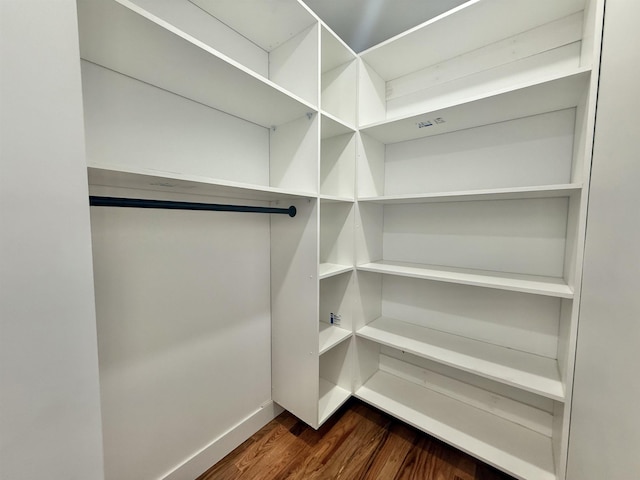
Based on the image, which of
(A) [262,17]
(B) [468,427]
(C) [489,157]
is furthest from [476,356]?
(A) [262,17]

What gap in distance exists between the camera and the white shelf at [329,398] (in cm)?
140

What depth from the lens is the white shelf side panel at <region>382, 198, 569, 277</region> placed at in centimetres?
124

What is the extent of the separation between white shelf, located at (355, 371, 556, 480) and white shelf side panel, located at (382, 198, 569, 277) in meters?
0.84

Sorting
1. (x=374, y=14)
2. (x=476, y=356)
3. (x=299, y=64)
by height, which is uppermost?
(x=374, y=14)

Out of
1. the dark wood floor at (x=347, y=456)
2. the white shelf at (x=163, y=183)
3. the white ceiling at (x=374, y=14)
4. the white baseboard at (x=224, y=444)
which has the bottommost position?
the dark wood floor at (x=347, y=456)

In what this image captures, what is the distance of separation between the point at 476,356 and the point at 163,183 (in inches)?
65.6

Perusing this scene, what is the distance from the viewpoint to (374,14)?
4.77 ft

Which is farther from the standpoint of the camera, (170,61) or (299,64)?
(299,64)

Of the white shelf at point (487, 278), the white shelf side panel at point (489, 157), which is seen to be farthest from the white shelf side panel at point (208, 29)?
the white shelf at point (487, 278)

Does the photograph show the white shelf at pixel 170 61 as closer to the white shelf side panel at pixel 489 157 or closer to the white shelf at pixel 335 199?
the white shelf at pixel 335 199

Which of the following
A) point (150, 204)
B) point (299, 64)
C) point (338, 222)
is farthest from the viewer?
point (338, 222)

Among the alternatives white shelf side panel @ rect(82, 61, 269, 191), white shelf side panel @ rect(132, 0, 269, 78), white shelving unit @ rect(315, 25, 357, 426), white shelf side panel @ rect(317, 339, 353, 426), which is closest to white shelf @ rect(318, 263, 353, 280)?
white shelving unit @ rect(315, 25, 357, 426)

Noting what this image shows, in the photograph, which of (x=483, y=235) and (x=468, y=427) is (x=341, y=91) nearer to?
(x=483, y=235)

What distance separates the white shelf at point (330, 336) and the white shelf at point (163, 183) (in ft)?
2.70
